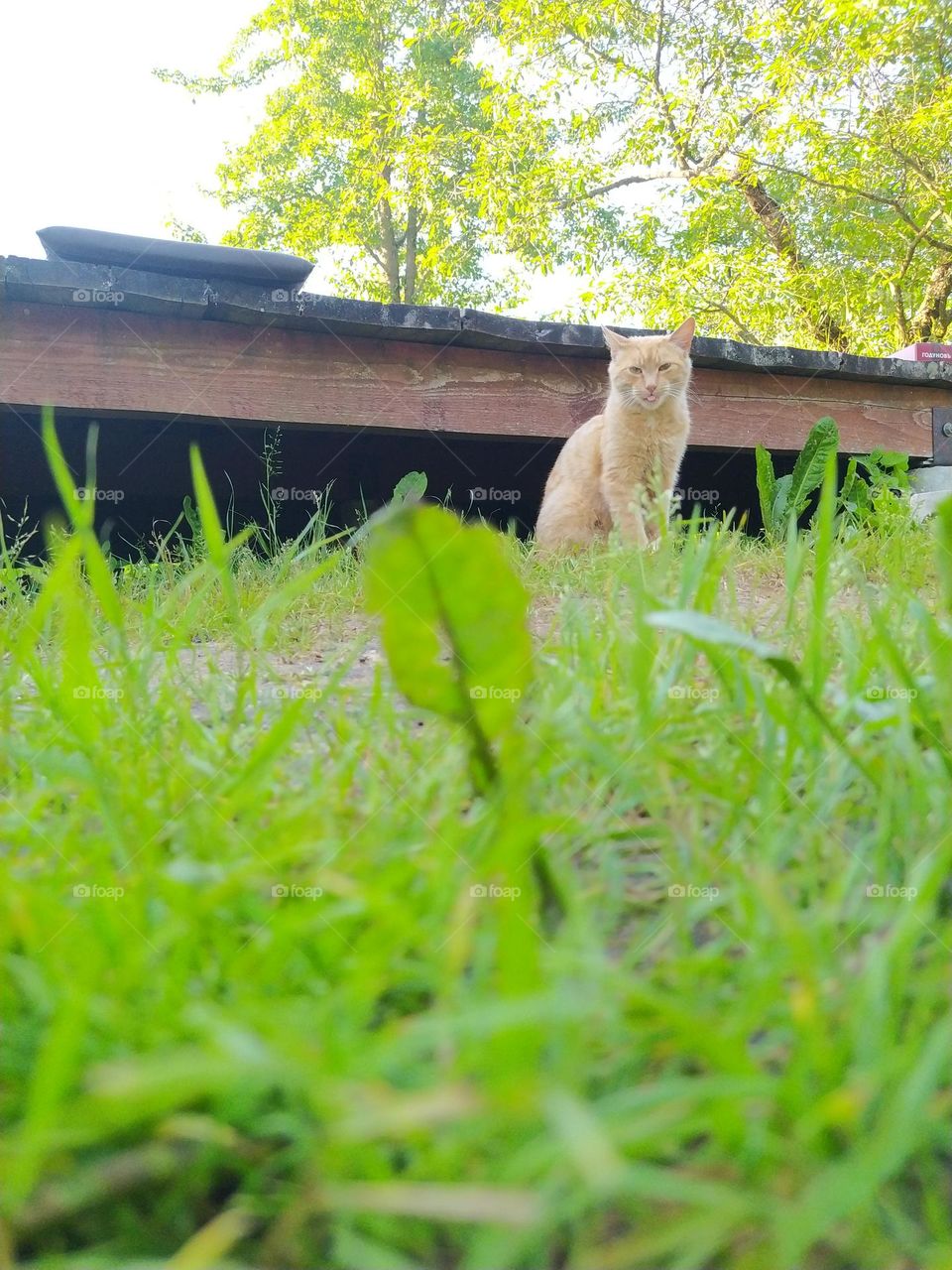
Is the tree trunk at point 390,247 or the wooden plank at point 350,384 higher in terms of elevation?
the tree trunk at point 390,247

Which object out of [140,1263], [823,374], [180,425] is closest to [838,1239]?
[140,1263]

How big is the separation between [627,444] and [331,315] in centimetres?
141

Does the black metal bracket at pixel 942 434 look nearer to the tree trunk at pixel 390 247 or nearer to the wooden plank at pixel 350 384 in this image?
the wooden plank at pixel 350 384

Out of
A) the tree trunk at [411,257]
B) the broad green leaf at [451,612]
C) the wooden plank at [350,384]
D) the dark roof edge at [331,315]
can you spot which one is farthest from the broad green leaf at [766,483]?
the tree trunk at [411,257]

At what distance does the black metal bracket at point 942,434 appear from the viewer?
5.13 metres

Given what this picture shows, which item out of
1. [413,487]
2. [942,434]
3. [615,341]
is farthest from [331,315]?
[942,434]

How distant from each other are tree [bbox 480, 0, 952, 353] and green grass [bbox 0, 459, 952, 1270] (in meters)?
11.9

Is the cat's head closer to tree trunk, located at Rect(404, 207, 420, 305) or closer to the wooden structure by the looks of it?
the wooden structure

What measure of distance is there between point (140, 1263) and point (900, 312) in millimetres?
14409

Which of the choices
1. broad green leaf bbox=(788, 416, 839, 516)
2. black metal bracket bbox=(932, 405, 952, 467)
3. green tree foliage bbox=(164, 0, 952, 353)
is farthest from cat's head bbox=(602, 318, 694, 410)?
green tree foliage bbox=(164, 0, 952, 353)

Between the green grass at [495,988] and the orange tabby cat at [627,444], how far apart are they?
292 cm

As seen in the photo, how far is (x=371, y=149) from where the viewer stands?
593 inches

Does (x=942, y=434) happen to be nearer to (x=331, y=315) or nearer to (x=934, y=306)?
(x=331, y=315)

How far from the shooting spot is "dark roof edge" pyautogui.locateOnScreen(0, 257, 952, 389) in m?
3.42
